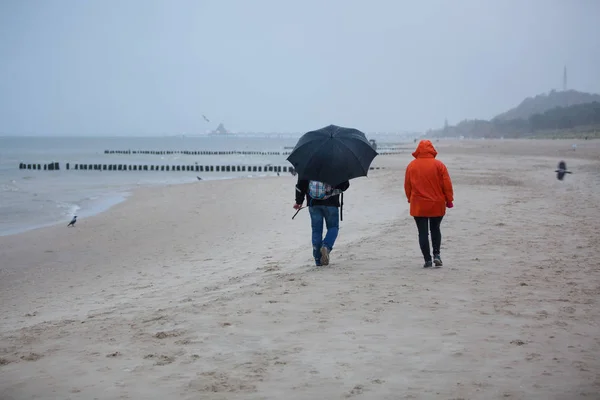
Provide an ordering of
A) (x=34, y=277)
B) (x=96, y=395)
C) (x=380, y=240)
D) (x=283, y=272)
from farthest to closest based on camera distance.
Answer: (x=34, y=277)
(x=380, y=240)
(x=283, y=272)
(x=96, y=395)

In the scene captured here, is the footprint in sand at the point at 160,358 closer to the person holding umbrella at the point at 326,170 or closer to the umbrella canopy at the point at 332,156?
the person holding umbrella at the point at 326,170

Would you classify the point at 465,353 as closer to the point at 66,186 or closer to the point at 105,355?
the point at 105,355

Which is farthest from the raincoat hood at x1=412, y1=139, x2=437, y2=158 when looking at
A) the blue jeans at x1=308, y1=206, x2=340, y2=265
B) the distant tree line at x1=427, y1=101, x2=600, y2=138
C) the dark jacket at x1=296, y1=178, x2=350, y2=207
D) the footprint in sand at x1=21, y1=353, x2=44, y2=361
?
the distant tree line at x1=427, y1=101, x2=600, y2=138

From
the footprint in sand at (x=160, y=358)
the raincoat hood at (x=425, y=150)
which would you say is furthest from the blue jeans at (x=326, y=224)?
the footprint in sand at (x=160, y=358)

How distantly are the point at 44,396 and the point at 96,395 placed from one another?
37cm

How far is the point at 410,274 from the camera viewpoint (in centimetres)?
753

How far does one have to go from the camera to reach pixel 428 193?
7.97m

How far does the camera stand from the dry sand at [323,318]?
4.29 metres

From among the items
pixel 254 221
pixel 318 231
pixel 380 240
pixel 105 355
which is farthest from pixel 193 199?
pixel 105 355

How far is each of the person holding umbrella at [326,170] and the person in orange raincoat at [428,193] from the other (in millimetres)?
748

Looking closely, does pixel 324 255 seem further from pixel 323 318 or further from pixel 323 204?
pixel 323 318

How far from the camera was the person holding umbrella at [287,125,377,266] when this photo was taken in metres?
8.21

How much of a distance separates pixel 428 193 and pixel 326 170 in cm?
136

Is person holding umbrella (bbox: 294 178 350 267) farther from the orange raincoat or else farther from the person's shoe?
the orange raincoat
